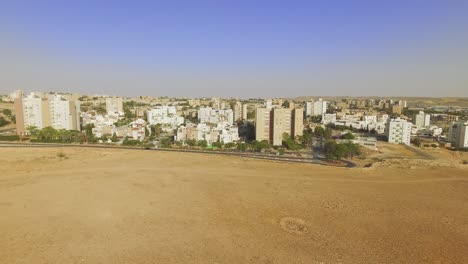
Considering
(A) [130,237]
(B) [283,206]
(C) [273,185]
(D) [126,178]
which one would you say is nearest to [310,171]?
(C) [273,185]

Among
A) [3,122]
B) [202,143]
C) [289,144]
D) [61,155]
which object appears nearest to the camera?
[61,155]

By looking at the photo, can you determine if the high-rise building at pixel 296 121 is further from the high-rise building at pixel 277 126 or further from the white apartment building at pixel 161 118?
the white apartment building at pixel 161 118

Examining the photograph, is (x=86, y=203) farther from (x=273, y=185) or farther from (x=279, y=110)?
(x=279, y=110)

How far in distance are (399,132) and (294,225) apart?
32.0 metres

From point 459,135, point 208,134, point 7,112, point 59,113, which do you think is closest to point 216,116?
point 208,134

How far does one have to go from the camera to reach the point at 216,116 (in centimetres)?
4966

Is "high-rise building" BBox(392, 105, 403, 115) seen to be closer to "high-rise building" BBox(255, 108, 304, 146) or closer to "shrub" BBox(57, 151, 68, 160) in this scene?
"high-rise building" BBox(255, 108, 304, 146)

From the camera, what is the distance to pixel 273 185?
663 inches

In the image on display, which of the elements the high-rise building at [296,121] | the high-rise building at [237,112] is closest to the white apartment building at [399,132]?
the high-rise building at [296,121]

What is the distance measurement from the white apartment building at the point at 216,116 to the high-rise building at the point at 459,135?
29368 millimetres

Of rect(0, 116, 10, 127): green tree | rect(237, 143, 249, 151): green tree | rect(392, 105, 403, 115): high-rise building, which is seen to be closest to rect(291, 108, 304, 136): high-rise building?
rect(237, 143, 249, 151): green tree

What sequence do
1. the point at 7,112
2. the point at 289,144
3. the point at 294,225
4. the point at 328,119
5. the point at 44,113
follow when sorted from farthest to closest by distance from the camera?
the point at 328,119, the point at 7,112, the point at 44,113, the point at 289,144, the point at 294,225

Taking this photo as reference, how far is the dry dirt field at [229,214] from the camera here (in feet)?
31.0

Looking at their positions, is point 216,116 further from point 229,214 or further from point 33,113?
point 229,214
